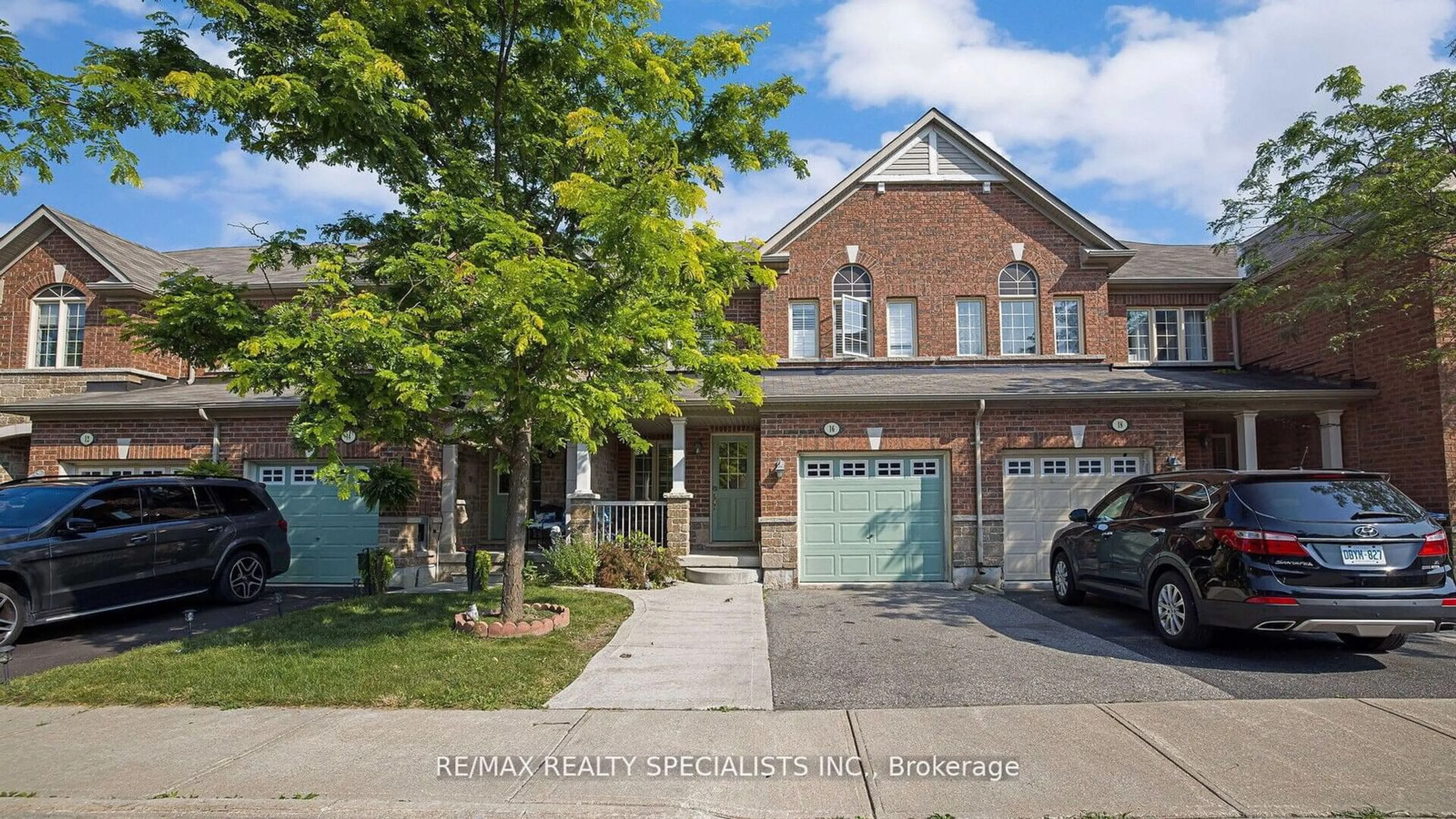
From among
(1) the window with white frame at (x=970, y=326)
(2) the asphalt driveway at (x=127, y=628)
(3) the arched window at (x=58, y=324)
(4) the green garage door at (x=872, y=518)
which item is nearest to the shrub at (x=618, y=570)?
(4) the green garage door at (x=872, y=518)

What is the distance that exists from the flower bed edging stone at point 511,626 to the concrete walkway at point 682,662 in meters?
0.71

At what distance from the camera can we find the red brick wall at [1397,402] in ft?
38.7

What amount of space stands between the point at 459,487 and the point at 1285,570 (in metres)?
12.6

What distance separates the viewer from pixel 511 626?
818cm

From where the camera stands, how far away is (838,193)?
1523 cm

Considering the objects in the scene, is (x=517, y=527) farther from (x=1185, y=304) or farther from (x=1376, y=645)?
(x=1185, y=304)

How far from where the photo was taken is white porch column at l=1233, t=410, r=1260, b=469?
12781 millimetres

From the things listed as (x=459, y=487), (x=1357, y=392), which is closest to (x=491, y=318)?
(x=459, y=487)

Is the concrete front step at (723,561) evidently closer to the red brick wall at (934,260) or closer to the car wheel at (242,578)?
the red brick wall at (934,260)

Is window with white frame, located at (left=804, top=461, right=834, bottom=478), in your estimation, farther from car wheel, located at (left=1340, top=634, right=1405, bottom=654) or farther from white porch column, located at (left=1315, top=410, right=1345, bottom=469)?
white porch column, located at (left=1315, top=410, right=1345, bottom=469)

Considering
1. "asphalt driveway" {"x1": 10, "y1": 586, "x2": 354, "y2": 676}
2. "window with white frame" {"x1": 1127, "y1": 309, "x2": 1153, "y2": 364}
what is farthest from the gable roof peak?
"asphalt driveway" {"x1": 10, "y1": 586, "x2": 354, "y2": 676}

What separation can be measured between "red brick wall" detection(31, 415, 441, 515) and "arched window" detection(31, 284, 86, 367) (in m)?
2.95

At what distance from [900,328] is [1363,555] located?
368 inches

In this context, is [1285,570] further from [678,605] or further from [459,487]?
[459,487]
